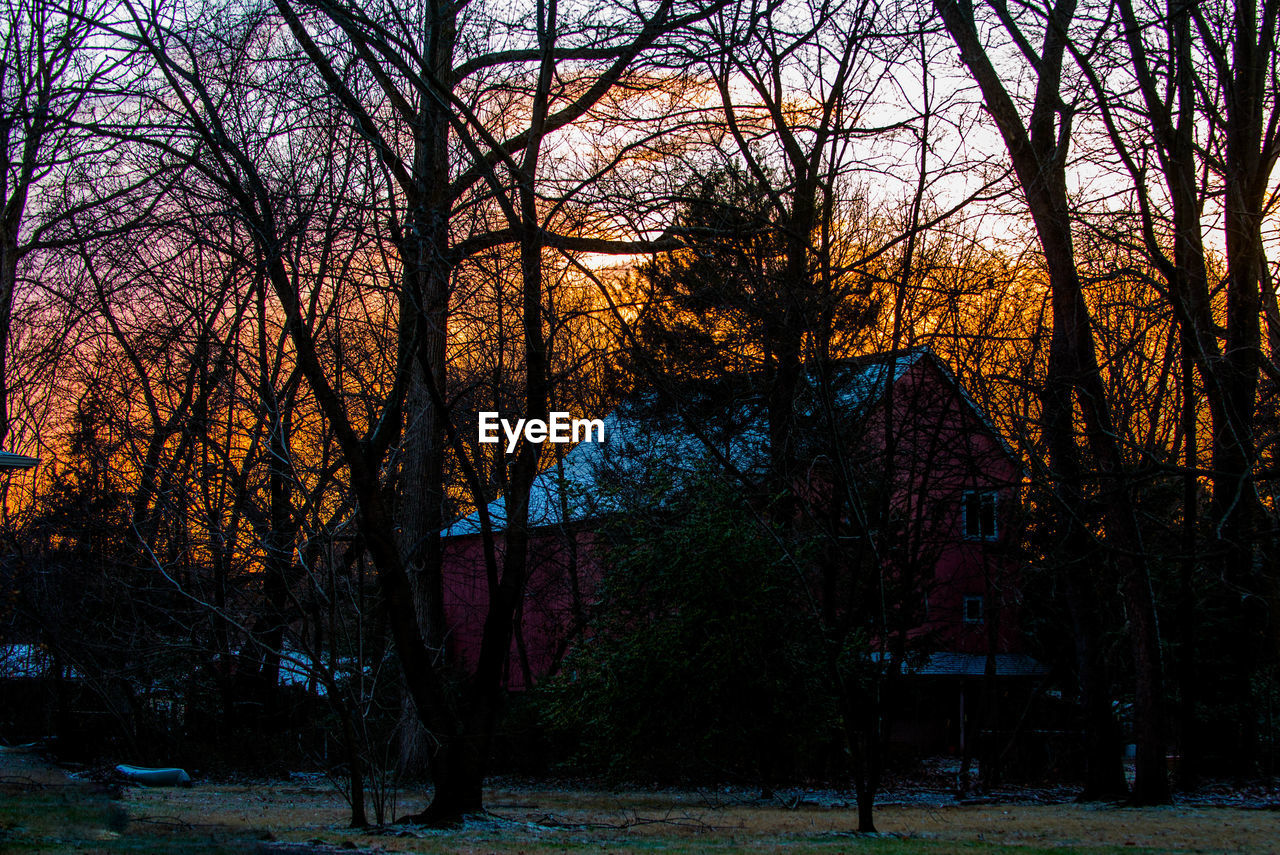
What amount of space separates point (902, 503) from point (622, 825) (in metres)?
13.4

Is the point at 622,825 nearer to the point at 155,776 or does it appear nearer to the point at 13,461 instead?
the point at 13,461

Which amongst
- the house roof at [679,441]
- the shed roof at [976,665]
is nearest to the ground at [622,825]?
the house roof at [679,441]

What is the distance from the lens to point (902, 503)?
22594 millimetres

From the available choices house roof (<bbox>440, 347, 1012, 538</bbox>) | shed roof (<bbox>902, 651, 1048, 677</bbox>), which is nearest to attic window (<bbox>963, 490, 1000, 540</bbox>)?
house roof (<bbox>440, 347, 1012, 538</bbox>)

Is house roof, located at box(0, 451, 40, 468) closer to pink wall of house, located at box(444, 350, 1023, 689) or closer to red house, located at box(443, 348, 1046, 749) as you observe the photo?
red house, located at box(443, 348, 1046, 749)

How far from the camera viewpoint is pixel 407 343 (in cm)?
1052

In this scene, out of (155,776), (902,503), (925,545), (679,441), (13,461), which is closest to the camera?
(13,461)

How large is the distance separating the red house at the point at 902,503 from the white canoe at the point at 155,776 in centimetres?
682

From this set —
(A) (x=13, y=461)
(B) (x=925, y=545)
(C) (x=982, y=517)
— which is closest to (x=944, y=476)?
(B) (x=925, y=545)

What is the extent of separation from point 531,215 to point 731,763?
8.81 meters

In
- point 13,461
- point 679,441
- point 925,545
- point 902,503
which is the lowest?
point 925,545

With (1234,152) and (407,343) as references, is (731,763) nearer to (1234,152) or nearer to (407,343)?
(407,343)

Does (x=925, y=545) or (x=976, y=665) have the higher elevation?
(x=925, y=545)

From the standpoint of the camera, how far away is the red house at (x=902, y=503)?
15.3 metres
